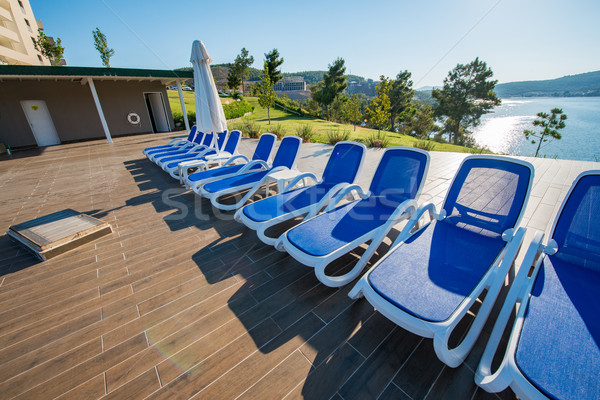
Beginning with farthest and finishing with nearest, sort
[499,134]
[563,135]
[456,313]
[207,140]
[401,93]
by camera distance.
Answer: [499,134] < [401,93] < [563,135] < [207,140] < [456,313]

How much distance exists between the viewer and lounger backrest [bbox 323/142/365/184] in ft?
12.0

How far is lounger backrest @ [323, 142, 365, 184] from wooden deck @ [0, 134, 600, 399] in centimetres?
141

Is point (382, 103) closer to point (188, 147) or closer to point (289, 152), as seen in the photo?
point (289, 152)

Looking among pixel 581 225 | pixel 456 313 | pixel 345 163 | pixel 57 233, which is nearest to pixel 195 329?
pixel 456 313

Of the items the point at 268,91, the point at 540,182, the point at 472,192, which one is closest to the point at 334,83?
the point at 268,91

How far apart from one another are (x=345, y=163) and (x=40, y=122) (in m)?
15.5

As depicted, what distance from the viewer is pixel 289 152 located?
4.68 metres

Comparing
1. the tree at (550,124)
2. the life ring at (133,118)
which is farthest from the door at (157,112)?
the tree at (550,124)

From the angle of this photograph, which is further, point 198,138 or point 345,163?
point 198,138

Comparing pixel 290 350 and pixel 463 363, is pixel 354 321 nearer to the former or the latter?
pixel 290 350

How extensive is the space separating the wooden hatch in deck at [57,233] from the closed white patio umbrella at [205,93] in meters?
3.26

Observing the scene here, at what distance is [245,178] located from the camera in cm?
450

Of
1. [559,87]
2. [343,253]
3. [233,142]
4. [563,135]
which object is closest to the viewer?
[343,253]

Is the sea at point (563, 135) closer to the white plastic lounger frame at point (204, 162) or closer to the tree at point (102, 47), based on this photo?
the white plastic lounger frame at point (204, 162)
